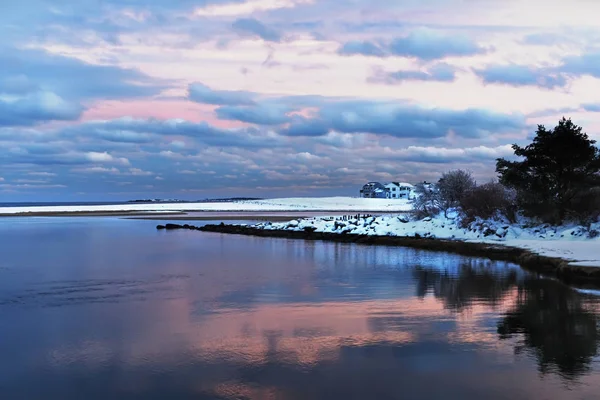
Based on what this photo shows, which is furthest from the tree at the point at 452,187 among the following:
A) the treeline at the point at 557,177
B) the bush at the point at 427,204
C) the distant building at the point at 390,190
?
the distant building at the point at 390,190

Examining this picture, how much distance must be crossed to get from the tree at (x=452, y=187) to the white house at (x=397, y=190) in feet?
374

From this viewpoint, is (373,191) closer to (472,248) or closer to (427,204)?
(427,204)

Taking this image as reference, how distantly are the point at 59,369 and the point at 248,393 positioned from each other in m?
3.35

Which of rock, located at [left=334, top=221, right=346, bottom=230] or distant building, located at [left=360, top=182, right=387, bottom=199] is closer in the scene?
rock, located at [left=334, top=221, right=346, bottom=230]

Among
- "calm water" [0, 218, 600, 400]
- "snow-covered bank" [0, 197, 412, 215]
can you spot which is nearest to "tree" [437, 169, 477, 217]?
"calm water" [0, 218, 600, 400]

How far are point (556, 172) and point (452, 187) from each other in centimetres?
1195

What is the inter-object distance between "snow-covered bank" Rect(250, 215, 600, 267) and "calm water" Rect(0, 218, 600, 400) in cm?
339

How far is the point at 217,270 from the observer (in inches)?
909

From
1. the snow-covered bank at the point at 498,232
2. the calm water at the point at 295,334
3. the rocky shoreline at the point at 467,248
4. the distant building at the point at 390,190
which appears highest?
the distant building at the point at 390,190

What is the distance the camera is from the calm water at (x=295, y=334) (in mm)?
8875

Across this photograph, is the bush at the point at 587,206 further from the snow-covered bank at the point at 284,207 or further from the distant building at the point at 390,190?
the distant building at the point at 390,190

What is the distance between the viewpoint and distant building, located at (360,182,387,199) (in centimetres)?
16450

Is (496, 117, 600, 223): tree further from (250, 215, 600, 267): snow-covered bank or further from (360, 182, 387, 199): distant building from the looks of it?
(360, 182, 387, 199): distant building

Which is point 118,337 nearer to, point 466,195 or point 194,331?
point 194,331
